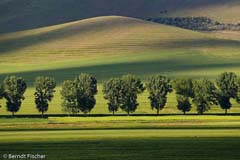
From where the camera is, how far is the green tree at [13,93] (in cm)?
11138

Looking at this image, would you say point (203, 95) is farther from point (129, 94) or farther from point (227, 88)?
point (129, 94)

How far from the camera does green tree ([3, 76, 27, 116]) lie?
365 feet

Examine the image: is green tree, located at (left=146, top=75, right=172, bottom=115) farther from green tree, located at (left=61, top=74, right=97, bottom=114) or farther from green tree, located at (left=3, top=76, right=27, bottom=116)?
green tree, located at (left=3, top=76, right=27, bottom=116)

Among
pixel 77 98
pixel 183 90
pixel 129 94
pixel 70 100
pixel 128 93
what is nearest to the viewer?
pixel 70 100

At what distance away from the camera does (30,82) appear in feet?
531

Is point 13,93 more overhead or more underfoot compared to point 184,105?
more overhead

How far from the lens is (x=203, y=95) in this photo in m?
108

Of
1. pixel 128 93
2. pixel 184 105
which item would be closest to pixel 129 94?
pixel 128 93

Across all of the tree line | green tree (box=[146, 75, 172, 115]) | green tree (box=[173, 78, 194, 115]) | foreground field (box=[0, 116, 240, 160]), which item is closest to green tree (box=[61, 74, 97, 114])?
the tree line

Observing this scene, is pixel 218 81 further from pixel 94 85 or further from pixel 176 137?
pixel 176 137

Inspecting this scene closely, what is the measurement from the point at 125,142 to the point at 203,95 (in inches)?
1892

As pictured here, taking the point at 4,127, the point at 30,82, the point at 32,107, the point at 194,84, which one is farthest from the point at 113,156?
the point at 30,82

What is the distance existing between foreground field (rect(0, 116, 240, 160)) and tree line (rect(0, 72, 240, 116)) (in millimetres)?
29397

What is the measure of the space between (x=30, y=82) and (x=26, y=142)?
100245 mm
